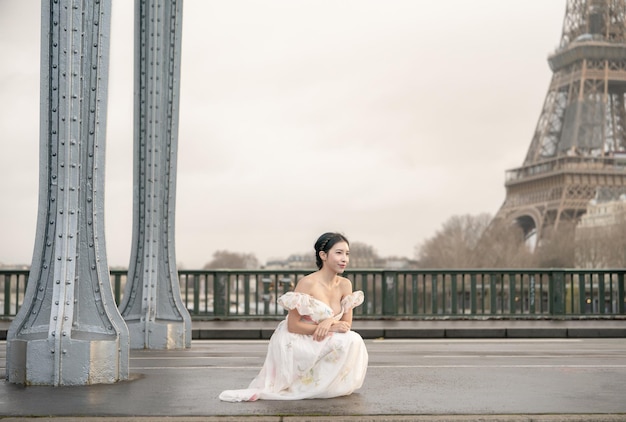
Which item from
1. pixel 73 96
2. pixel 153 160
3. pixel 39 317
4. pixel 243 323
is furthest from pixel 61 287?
pixel 243 323

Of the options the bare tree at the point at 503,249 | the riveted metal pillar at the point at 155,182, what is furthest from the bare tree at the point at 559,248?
the riveted metal pillar at the point at 155,182

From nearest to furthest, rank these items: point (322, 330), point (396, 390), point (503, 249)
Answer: point (322, 330) → point (396, 390) → point (503, 249)

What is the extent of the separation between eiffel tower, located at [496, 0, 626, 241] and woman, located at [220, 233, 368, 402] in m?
60.6

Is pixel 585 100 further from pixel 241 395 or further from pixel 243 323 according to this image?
pixel 241 395

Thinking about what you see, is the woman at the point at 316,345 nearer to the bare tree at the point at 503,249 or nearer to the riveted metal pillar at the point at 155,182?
the riveted metal pillar at the point at 155,182

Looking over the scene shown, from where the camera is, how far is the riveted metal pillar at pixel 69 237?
7.81m

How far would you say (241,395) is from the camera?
6.89 metres

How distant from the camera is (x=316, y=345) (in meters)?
6.93

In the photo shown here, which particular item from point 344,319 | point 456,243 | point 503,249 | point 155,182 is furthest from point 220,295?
point 456,243

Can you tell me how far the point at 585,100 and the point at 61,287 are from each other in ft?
217

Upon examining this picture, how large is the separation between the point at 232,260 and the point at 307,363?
103 meters

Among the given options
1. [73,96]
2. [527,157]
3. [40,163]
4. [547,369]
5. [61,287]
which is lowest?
[547,369]

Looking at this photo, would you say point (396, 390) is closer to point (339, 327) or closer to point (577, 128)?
point (339, 327)

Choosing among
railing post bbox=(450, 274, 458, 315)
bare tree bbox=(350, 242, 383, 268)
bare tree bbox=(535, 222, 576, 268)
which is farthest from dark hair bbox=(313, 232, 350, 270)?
Answer: bare tree bbox=(350, 242, 383, 268)
